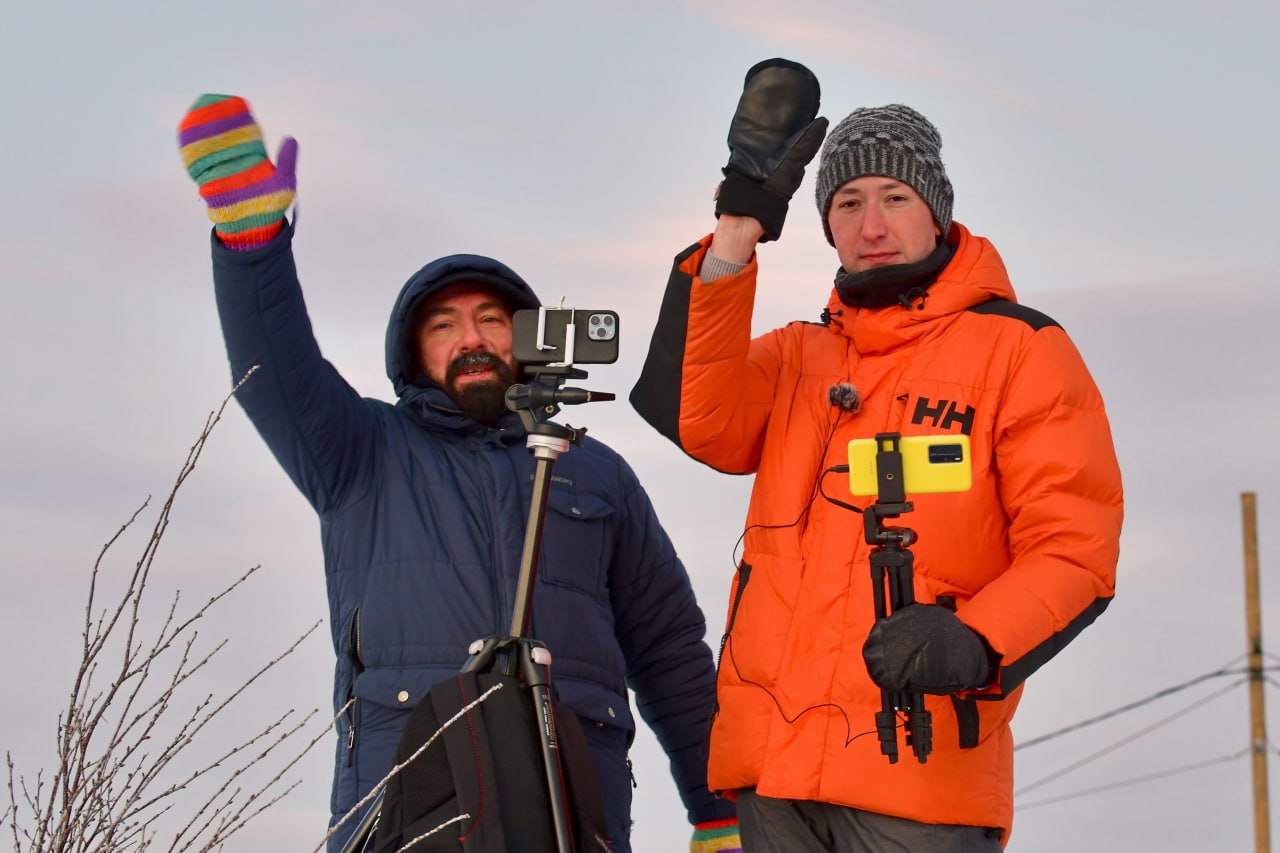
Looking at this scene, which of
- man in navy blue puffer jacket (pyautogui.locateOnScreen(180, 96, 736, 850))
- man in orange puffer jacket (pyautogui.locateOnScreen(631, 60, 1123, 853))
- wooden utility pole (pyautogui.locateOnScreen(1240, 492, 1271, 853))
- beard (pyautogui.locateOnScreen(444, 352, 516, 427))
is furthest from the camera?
wooden utility pole (pyautogui.locateOnScreen(1240, 492, 1271, 853))

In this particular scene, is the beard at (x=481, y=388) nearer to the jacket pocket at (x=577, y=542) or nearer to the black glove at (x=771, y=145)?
the jacket pocket at (x=577, y=542)

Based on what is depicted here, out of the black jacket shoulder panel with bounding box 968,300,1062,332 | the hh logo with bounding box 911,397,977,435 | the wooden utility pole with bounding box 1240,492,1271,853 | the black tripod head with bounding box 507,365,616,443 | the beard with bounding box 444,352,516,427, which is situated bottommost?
the hh logo with bounding box 911,397,977,435

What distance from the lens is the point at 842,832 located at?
231cm

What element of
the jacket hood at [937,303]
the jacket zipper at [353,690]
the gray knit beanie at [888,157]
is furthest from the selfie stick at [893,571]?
the jacket zipper at [353,690]

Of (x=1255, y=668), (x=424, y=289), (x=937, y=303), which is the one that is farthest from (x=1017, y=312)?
(x=1255, y=668)

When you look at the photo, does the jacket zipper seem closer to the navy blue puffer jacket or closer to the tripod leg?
the navy blue puffer jacket

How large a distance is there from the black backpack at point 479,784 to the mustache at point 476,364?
0.94 meters

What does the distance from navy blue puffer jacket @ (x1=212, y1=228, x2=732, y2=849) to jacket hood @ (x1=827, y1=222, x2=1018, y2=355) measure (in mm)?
950

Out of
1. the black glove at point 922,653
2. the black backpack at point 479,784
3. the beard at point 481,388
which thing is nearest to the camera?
the black glove at point 922,653

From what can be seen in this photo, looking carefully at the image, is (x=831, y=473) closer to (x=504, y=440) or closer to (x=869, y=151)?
(x=869, y=151)

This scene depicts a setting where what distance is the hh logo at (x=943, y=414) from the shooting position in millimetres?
2391

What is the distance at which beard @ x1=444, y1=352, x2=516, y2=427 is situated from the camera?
11.0 ft

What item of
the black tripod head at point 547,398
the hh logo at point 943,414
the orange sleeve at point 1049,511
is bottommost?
the orange sleeve at point 1049,511

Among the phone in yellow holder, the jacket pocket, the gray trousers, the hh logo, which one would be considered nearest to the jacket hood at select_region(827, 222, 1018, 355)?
the hh logo
